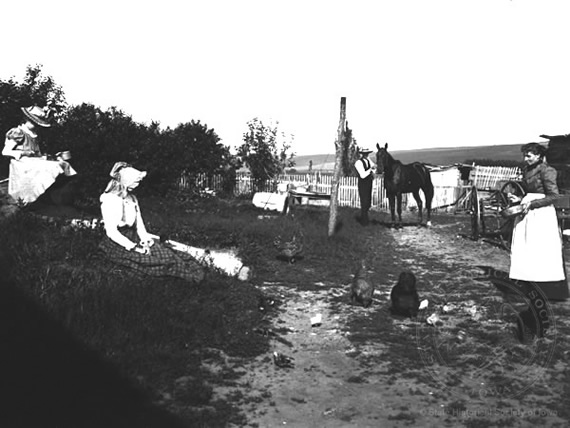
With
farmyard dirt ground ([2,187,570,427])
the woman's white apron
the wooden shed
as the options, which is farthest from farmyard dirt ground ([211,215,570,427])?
the wooden shed

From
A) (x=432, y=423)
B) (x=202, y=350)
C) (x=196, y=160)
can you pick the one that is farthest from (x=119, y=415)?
(x=196, y=160)

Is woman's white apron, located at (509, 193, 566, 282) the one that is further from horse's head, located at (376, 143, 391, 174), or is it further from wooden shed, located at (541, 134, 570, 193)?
wooden shed, located at (541, 134, 570, 193)

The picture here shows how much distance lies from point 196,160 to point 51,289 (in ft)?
48.0

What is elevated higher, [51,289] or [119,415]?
[51,289]

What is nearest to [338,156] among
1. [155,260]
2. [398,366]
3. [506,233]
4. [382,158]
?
[382,158]

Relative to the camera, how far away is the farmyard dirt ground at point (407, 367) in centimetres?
366

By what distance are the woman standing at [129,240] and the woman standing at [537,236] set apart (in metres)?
4.09

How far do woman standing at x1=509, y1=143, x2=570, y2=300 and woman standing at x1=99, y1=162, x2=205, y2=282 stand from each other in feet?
13.4

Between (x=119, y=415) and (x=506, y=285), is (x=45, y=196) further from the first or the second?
(x=506, y=285)

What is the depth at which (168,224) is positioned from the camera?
9977 millimetres

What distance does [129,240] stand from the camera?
561cm

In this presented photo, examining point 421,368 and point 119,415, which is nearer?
point 119,415

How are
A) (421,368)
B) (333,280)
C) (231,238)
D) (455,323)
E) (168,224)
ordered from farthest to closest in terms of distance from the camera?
(168,224) → (231,238) → (333,280) → (455,323) → (421,368)

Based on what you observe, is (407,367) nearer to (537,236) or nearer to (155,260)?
(537,236)
